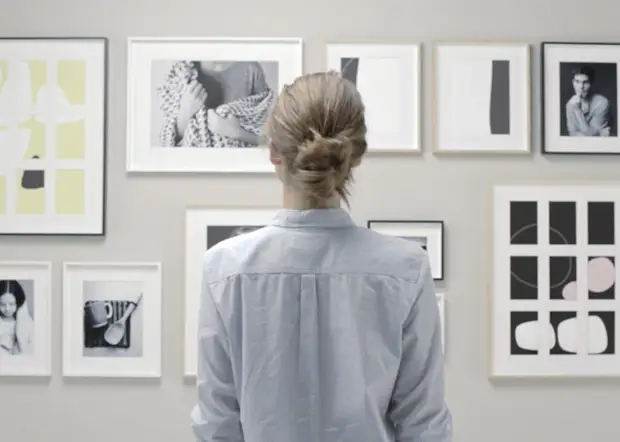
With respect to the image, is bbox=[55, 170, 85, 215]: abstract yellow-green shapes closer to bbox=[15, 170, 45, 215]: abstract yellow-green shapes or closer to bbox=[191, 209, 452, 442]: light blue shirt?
bbox=[15, 170, 45, 215]: abstract yellow-green shapes

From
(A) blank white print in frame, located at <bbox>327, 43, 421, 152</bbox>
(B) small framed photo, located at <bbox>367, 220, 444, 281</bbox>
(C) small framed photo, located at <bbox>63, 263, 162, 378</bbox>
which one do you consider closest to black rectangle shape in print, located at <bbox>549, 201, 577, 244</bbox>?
(B) small framed photo, located at <bbox>367, 220, 444, 281</bbox>

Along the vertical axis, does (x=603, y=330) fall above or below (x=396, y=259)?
below

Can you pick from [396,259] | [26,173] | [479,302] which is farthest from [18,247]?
[396,259]

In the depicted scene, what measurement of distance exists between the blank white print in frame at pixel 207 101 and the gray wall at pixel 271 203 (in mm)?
38

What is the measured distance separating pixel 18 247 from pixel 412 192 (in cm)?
113

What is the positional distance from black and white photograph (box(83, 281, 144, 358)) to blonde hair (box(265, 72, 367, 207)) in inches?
48.0

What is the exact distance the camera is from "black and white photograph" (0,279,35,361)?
2.24 m

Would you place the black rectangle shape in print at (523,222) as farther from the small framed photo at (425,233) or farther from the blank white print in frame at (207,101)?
the blank white print in frame at (207,101)

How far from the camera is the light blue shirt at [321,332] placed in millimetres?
1139

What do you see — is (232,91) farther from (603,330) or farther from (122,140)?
(603,330)

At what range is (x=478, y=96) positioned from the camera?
2.25 m

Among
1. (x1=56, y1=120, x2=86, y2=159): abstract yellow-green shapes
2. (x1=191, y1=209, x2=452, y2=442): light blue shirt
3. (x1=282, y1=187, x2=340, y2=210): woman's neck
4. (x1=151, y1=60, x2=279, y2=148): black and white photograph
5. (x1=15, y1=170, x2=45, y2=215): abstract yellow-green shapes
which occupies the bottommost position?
(x1=191, y1=209, x2=452, y2=442): light blue shirt

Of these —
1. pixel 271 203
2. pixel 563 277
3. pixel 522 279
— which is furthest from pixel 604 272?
pixel 271 203

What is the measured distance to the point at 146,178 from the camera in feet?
7.36
